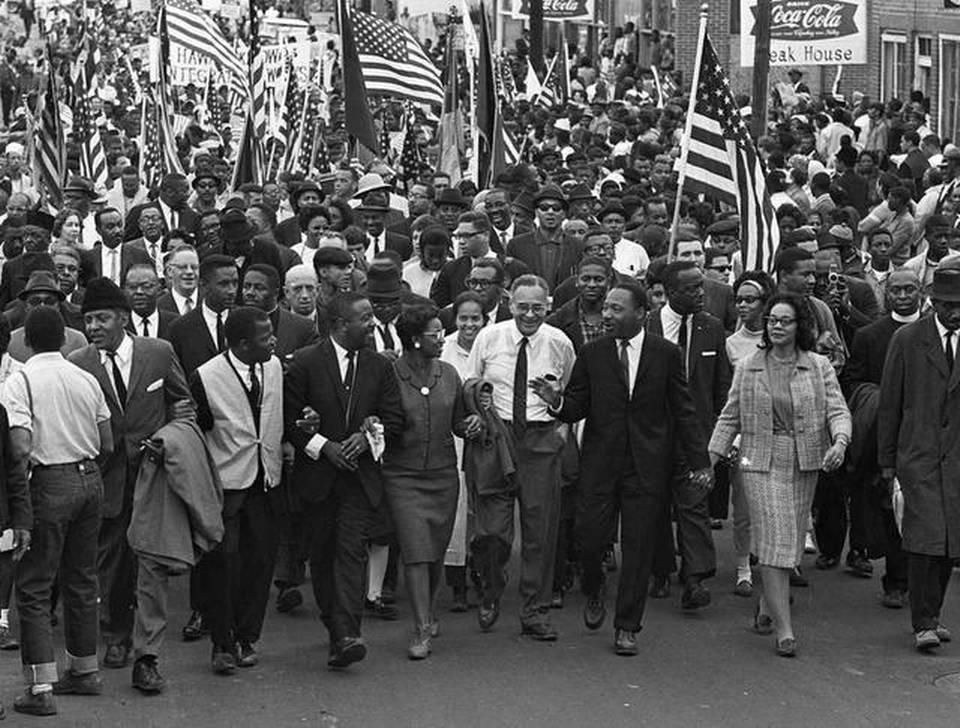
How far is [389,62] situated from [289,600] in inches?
428

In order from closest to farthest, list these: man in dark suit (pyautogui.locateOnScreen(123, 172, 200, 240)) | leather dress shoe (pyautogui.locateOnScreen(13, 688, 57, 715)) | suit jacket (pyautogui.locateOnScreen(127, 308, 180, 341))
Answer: leather dress shoe (pyautogui.locateOnScreen(13, 688, 57, 715)), suit jacket (pyautogui.locateOnScreen(127, 308, 180, 341)), man in dark suit (pyautogui.locateOnScreen(123, 172, 200, 240))

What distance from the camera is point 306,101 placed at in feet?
81.1

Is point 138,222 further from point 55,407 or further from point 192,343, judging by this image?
point 55,407

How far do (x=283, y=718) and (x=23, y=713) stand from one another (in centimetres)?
118

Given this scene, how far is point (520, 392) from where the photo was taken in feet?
39.3

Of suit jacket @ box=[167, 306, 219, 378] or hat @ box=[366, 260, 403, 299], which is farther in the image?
hat @ box=[366, 260, 403, 299]

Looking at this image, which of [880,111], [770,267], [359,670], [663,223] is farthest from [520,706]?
[880,111]

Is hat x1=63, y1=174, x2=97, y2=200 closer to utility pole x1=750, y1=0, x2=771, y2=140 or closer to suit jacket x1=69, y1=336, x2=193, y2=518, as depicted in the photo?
suit jacket x1=69, y1=336, x2=193, y2=518

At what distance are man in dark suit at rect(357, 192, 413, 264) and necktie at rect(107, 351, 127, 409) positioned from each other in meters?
5.68

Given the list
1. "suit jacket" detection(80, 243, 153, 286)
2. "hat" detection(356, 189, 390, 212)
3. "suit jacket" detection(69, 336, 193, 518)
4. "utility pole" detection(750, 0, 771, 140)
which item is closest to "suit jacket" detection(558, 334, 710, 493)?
"suit jacket" detection(69, 336, 193, 518)

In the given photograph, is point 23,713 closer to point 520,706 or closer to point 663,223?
point 520,706

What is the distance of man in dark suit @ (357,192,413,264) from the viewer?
Result: 17.0 metres

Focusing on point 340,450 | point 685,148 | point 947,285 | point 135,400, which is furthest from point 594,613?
point 685,148

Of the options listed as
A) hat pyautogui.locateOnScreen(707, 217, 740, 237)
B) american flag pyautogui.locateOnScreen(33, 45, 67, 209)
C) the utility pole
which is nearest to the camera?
hat pyautogui.locateOnScreen(707, 217, 740, 237)
